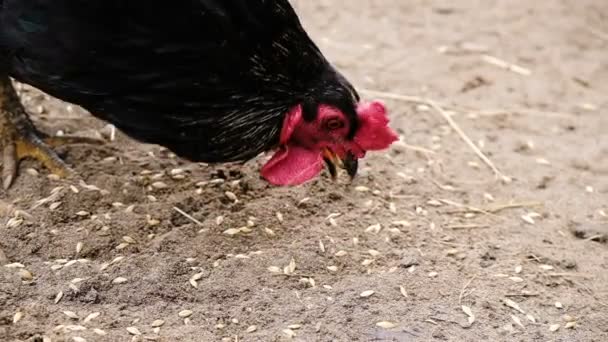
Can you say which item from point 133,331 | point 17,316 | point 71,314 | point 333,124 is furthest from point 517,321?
point 17,316

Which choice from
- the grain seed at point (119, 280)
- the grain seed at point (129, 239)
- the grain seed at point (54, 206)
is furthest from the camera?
the grain seed at point (54, 206)

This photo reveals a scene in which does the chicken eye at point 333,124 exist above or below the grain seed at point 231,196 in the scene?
above

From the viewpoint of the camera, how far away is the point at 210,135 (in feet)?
10.9

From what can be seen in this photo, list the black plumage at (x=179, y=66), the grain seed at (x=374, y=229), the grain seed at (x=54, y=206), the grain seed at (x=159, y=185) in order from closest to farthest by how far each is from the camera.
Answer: the black plumage at (x=179, y=66) → the grain seed at (x=54, y=206) → the grain seed at (x=374, y=229) → the grain seed at (x=159, y=185)

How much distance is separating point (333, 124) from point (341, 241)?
582 mm

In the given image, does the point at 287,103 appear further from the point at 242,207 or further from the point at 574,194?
the point at 574,194

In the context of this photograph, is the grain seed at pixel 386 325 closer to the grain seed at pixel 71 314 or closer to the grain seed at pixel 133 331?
the grain seed at pixel 133 331

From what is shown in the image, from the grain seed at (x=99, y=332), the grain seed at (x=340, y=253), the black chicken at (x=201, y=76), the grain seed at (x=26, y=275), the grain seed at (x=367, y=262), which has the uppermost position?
the black chicken at (x=201, y=76)

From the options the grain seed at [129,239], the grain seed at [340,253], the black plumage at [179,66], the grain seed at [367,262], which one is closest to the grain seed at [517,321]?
the grain seed at [367,262]

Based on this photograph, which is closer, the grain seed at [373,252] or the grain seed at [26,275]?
the grain seed at [26,275]

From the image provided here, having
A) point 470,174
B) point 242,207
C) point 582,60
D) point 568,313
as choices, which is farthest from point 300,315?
point 582,60

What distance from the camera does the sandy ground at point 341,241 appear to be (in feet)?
10.9

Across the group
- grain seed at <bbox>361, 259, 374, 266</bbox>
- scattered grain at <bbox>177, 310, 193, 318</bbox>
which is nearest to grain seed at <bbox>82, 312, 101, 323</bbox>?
scattered grain at <bbox>177, 310, 193, 318</bbox>

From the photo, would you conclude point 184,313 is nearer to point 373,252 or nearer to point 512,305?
point 373,252
